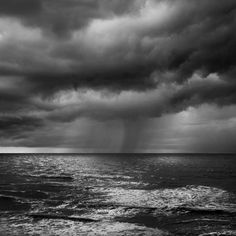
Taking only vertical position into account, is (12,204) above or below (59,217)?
below

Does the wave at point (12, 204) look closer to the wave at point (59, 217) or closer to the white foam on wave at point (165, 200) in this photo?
the wave at point (59, 217)

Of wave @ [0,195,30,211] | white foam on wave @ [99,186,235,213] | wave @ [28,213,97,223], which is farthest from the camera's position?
white foam on wave @ [99,186,235,213]

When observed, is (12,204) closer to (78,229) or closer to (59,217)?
(59,217)

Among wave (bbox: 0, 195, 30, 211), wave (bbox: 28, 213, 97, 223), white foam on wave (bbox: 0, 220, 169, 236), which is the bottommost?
wave (bbox: 0, 195, 30, 211)

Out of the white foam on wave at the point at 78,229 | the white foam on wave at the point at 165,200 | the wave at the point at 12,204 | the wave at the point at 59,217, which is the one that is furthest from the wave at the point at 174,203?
the wave at the point at 12,204

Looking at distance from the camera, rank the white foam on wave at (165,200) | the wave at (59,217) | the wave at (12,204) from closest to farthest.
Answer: the wave at (59,217) < the wave at (12,204) < the white foam on wave at (165,200)

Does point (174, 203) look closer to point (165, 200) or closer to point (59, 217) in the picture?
point (165, 200)

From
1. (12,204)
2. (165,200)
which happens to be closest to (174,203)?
(165,200)

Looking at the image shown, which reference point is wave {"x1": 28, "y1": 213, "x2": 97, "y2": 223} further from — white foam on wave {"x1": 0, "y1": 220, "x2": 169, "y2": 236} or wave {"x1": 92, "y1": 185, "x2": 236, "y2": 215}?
wave {"x1": 92, "y1": 185, "x2": 236, "y2": 215}

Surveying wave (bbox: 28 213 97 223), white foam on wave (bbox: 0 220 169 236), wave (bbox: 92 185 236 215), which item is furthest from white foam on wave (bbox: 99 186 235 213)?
white foam on wave (bbox: 0 220 169 236)

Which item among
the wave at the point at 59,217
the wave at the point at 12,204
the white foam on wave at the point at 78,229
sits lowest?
the wave at the point at 12,204

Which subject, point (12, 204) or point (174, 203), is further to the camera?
point (174, 203)

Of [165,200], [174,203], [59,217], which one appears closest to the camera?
[59,217]

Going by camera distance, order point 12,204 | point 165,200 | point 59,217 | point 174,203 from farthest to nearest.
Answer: point 165,200 → point 174,203 → point 12,204 → point 59,217
